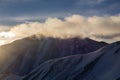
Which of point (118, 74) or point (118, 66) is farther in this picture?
point (118, 66)

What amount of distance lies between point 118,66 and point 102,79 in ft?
42.6

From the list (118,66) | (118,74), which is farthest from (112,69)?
(118,74)

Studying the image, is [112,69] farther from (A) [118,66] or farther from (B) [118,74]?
(B) [118,74]

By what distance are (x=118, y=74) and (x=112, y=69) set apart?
16.4 m

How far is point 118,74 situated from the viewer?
7141 inches

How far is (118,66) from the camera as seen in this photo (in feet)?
644

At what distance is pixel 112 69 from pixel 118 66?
405 centimetres

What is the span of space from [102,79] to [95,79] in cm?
853

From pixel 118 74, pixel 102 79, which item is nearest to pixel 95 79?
pixel 102 79

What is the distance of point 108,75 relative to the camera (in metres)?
191

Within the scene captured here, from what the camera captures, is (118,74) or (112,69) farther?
(112,69)

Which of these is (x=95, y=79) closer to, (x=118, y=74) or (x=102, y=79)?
(x=102, y=79)

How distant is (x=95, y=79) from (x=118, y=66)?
15611 mm

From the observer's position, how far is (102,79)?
192 meters
